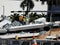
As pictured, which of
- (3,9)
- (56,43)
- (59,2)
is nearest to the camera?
(56,43)

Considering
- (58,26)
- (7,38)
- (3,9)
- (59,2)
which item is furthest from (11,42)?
(3,9)

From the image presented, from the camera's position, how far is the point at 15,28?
1327 cm

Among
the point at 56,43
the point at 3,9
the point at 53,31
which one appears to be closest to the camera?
the point at 56,43

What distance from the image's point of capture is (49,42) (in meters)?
12.2

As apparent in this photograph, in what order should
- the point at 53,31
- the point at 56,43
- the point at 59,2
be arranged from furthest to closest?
1. the point at 59,2
2. the point at 53,31
3. the point at 56,43

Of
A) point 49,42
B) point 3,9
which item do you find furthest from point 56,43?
point 3,9

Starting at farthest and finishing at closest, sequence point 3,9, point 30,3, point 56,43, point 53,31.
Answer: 1. point 3,9
2. point 30,3
3. point 53,31
4. point 56,43

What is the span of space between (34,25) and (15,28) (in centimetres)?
85

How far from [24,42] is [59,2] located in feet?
22.6

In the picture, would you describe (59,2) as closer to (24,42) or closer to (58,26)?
(58,26)

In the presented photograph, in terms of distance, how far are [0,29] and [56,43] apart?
2.61 meters

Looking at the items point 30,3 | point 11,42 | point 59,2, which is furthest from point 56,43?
point 30,3

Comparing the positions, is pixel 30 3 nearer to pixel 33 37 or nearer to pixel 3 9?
pixel 3 9

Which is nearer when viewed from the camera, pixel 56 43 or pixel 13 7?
pixel 56 43
